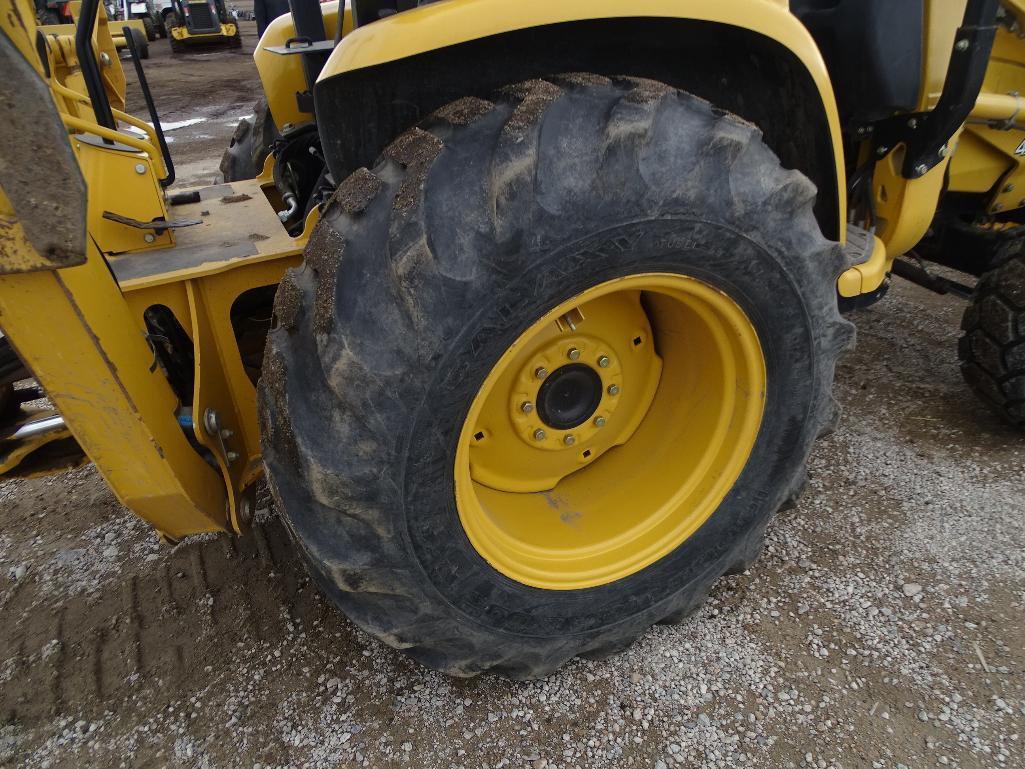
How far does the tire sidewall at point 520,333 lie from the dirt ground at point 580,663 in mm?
303

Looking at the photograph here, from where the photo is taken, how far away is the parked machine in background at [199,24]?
15.9 meters

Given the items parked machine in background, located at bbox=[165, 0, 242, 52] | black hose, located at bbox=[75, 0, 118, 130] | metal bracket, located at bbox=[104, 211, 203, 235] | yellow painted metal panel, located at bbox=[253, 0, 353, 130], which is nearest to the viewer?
metal bracket, located at bbox=[104, 211, 203, 235]

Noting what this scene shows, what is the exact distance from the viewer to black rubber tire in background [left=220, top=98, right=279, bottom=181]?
125 inches

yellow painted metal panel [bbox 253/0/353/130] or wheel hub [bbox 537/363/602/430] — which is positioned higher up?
yellow painted metal panel [bbox 253/0/353/130]

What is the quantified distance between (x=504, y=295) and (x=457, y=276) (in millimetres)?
98

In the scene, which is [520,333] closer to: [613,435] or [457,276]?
[457,276]

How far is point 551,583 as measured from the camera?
164 centimetres

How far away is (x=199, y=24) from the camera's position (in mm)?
15914

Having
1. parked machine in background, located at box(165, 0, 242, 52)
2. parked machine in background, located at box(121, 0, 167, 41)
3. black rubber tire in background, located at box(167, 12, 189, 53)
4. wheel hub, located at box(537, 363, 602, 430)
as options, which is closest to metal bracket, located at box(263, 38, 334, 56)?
wheel hub, located at box(537, 363, 602, 430)

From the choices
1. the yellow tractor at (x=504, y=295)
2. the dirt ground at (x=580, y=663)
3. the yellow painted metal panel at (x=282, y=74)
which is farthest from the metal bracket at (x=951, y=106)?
the yellow painted metal panel at (x=282, y=74)

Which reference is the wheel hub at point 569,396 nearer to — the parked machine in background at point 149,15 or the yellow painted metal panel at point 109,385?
the yellow painted metal panel at point 109,385

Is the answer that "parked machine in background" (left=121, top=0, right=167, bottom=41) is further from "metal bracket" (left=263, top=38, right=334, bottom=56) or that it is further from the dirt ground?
the dirt ground

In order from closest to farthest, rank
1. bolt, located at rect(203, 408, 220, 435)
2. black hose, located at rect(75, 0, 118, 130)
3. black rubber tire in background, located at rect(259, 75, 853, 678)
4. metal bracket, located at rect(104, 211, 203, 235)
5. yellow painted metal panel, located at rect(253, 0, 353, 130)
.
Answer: black rubber tire in background, located at rect(259, 75, 853, 678) < bolt, located at rect(203, 408, 220, 435) < metal bracket, located at rect(104, 211, 203, 235) < black hose, located at rect(75, 0, 118, 130) < yellow painted metal panel, located at rect(253, 0, 353, 130)

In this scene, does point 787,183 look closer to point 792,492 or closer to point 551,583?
point 792,492
